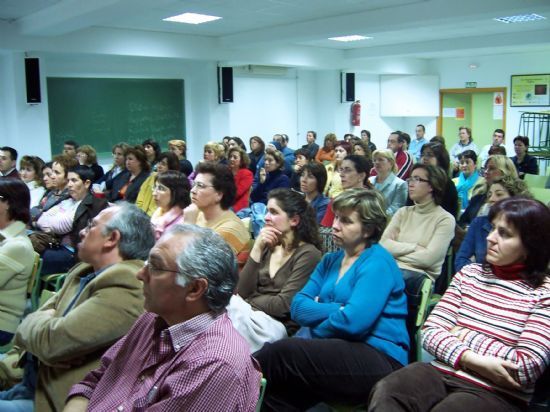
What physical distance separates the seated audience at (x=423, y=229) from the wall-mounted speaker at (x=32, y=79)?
19.3ft

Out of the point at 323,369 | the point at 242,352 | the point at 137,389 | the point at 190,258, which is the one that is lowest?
the point at 323,369

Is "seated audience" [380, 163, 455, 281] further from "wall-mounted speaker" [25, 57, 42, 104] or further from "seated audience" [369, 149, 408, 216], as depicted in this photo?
"wall-mounted speaker" [25, 57, 42, 104]

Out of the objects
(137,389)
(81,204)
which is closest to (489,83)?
(81,204)

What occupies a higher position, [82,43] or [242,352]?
[82,43]

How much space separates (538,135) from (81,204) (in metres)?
10.5

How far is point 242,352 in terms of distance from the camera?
4.68ft

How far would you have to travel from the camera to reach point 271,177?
607 centimetres

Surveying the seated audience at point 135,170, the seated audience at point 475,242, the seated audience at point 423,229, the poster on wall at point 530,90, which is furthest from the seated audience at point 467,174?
the poster on wall at point 530,90

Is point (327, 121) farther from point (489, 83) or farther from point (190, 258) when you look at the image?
point (190, 258)

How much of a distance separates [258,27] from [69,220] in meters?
5.30

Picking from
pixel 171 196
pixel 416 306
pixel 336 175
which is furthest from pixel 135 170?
pixel 416 306

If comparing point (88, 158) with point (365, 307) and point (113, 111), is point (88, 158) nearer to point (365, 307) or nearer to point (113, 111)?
point (113, 111)

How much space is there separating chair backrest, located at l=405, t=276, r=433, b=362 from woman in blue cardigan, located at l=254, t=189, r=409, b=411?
98 mm

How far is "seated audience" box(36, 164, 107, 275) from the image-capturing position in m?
3.97
